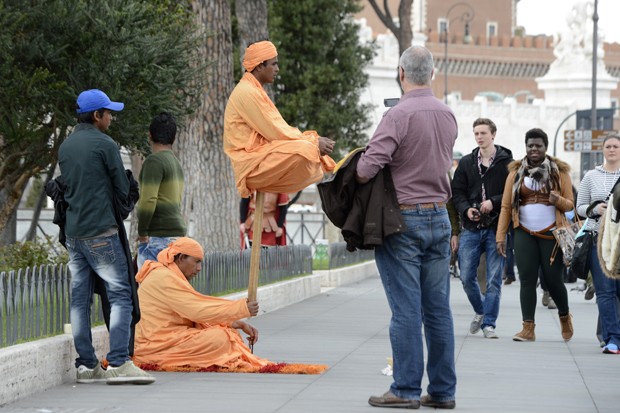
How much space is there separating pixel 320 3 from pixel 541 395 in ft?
81.3

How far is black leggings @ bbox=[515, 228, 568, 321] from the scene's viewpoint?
12.3 m

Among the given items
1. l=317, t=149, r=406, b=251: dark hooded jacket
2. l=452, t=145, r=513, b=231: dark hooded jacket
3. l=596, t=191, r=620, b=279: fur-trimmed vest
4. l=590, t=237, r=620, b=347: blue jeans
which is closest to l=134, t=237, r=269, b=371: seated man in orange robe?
l=317, t=149, r=406, b=251: dark hooded jacket

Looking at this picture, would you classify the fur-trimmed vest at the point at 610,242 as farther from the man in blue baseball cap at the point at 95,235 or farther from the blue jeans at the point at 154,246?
the blue jeans at the point at 154,246

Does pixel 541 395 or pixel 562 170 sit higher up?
pixel 562 170

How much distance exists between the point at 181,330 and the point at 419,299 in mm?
2358

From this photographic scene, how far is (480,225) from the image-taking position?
1290cm

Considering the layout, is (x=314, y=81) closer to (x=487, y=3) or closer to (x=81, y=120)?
(x=81, y=120)

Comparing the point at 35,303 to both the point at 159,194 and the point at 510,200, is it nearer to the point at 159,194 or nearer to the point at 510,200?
the point at 159,194

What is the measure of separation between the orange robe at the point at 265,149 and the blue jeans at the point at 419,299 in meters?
1.35

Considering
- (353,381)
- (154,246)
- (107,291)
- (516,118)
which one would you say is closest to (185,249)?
(154,246)

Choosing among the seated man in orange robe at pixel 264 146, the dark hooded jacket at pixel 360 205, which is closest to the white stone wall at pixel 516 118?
the seated man in orange robe at pixel 264 146

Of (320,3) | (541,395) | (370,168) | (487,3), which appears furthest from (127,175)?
(487,3)

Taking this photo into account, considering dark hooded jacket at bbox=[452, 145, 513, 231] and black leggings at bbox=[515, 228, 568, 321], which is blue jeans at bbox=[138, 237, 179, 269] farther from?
dark hooded jacket at bbox=[452, 145, 513, 231]

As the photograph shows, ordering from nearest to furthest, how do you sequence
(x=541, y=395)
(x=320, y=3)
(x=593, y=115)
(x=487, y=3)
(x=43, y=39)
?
(x=541, y=395)
(x=43, y=39)
(x=320, y=3)
(x=593, y=115)
(x=487, y=3)
